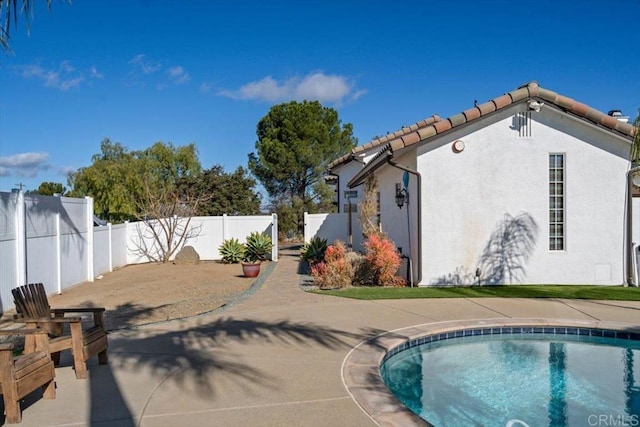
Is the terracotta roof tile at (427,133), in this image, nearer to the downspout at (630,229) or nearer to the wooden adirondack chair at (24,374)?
the downspout at (630,229)

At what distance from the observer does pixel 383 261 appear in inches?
542

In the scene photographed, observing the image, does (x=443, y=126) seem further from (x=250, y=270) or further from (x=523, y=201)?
(x=250, y=270)

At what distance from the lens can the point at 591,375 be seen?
23.1 feet

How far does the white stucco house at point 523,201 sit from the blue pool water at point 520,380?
16.0ft

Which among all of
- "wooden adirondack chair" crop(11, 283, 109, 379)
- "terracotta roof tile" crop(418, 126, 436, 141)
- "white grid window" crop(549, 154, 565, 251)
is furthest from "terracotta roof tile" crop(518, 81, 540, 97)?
"wooden adirondack chair" crop(11, 283, 109, 379)

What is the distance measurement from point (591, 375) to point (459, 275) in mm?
6529

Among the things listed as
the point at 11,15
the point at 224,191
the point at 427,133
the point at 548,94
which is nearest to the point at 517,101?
the point at 548,94

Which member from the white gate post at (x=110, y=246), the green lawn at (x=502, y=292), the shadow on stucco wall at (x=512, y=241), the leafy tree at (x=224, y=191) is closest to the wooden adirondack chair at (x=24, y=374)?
the green lawn at (x=502, y=292)

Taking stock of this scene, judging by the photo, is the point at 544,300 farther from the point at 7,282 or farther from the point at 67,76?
the point at 67,76

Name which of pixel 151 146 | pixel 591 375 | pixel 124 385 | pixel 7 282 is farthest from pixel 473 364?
pixel 151 146

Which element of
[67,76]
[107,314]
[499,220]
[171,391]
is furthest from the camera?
[67,76]

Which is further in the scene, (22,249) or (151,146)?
(151,146)

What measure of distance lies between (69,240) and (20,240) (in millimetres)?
3447

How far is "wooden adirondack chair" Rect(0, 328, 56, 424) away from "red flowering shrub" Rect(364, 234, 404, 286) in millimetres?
9603
